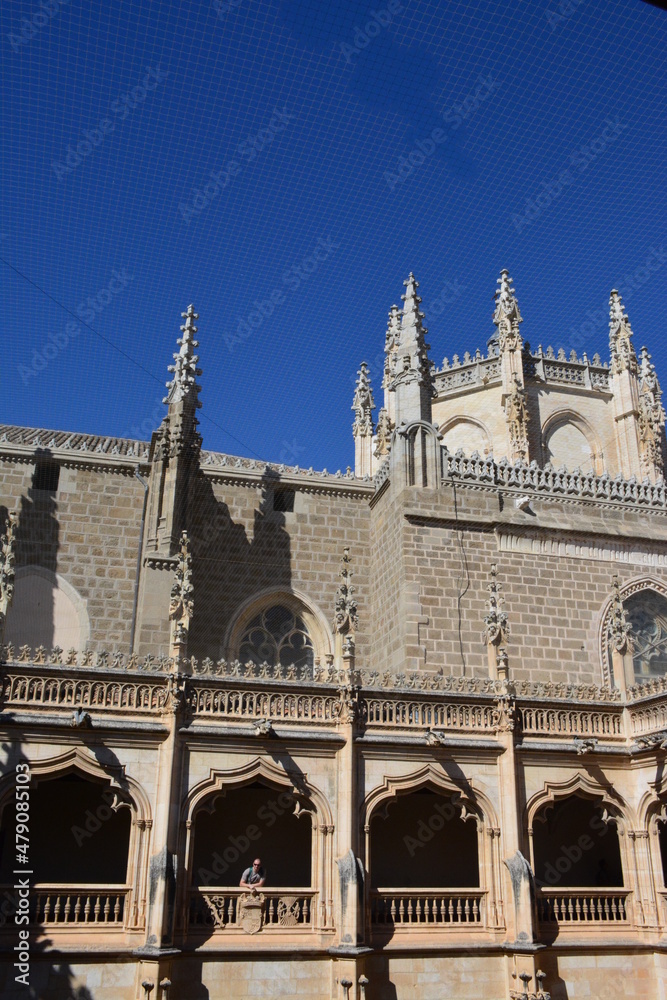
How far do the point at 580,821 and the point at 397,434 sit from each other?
9.95 metres

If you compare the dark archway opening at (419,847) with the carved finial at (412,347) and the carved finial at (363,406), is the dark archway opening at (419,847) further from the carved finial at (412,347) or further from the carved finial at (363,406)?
the carved finial at (363,406)

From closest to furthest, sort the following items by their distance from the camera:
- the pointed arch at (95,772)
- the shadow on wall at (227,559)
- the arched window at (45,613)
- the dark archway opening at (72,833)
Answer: the pointed arch at (95,772), the dark archway opening at (72,833), the arched window at (45,613), the shadow on wall at (227,559)

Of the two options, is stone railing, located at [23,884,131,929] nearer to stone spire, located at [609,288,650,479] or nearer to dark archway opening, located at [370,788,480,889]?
dark archway opening, located at [370,788,480,889]

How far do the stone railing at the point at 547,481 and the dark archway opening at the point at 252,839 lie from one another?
9.33m

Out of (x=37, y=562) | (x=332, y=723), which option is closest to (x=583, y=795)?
(x=332, y=723)

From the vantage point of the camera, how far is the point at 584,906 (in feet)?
53.7

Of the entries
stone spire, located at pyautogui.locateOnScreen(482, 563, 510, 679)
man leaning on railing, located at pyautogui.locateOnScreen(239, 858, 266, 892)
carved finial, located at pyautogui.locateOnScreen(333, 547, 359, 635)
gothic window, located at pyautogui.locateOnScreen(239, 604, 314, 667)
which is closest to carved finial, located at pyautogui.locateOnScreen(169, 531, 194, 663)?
carved finial, located at pyautogui.locateOnScreen(333, 547, 359, 635)

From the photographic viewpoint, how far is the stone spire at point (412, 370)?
23781mm

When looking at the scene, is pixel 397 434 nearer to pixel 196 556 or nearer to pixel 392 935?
pixel 196 556

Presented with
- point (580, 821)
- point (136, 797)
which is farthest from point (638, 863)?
point (136, 797)

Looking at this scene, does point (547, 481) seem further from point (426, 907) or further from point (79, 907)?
point (79, 907)

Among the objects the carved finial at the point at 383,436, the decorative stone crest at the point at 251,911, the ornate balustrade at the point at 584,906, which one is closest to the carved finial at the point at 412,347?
the carved finial at the point at 383,436

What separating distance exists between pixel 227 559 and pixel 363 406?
14.2 m

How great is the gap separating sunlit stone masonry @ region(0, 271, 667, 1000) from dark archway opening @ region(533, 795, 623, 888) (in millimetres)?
59
